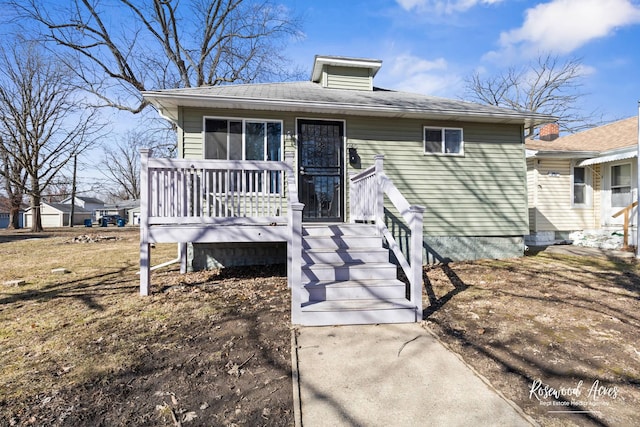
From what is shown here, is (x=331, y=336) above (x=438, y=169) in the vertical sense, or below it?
below

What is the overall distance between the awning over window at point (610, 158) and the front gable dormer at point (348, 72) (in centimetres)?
721

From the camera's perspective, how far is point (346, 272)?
4211 millimetres

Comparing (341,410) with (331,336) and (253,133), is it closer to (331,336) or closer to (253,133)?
(331,336)

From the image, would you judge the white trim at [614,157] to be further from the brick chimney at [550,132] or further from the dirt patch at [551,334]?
the dirt patch at [551,334]

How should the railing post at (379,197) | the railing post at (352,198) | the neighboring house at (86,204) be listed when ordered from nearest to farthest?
the railing post at (379,197), the railing post at (352,198), the neighboring house at (86,204)

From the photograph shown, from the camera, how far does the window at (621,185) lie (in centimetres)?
916

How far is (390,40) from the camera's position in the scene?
10586 millimetres

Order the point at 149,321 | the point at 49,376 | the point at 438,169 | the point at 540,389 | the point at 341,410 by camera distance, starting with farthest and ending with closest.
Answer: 1. the point at 438,169
2. the point at 149,321
3. the point at 49,376
4. the point at 540,389
5. the point at 341,410

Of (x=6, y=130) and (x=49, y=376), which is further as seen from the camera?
(x=6, y=130)

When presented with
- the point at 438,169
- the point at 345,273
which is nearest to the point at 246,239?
the point at 345,273

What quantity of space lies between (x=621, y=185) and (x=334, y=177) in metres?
9.09

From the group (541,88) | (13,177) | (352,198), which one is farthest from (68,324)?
(541,88)

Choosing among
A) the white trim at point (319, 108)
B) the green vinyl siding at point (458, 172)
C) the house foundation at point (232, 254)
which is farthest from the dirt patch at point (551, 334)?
the white trim at point (319, 108)

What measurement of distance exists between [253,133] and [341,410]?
5420 mm
